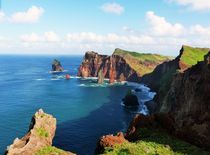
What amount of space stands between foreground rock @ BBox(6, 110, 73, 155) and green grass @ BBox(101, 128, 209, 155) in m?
9.19

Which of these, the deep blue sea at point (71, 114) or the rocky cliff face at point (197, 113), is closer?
the rocky cliff face at point (197, 113)

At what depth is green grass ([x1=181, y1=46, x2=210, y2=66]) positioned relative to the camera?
169750 mm

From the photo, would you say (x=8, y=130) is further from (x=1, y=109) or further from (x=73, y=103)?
(x=73, y=103)

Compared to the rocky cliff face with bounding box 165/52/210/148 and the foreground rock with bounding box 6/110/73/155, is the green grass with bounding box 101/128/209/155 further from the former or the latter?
the foreground rock with bounding box 6/110/73/155

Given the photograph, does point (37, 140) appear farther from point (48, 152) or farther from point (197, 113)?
point (197, 113)

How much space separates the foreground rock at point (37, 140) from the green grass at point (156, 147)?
30.2 ft

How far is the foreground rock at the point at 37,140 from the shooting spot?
50.0 meters

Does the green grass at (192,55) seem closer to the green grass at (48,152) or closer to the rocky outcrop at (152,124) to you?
the rocky outcrop at (152,124)

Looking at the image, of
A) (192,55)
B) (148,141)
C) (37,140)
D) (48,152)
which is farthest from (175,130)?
(192,55)

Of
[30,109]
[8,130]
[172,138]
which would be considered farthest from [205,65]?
[30,109]

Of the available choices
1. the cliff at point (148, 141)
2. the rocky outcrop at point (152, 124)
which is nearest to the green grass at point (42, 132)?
the cliff at point (148, 141)

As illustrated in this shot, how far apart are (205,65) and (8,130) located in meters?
74.5

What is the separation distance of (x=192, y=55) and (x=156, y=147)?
451 feet

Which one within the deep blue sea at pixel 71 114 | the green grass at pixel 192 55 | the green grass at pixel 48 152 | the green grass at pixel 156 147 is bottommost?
the deep blue sea at pixel 71 114
